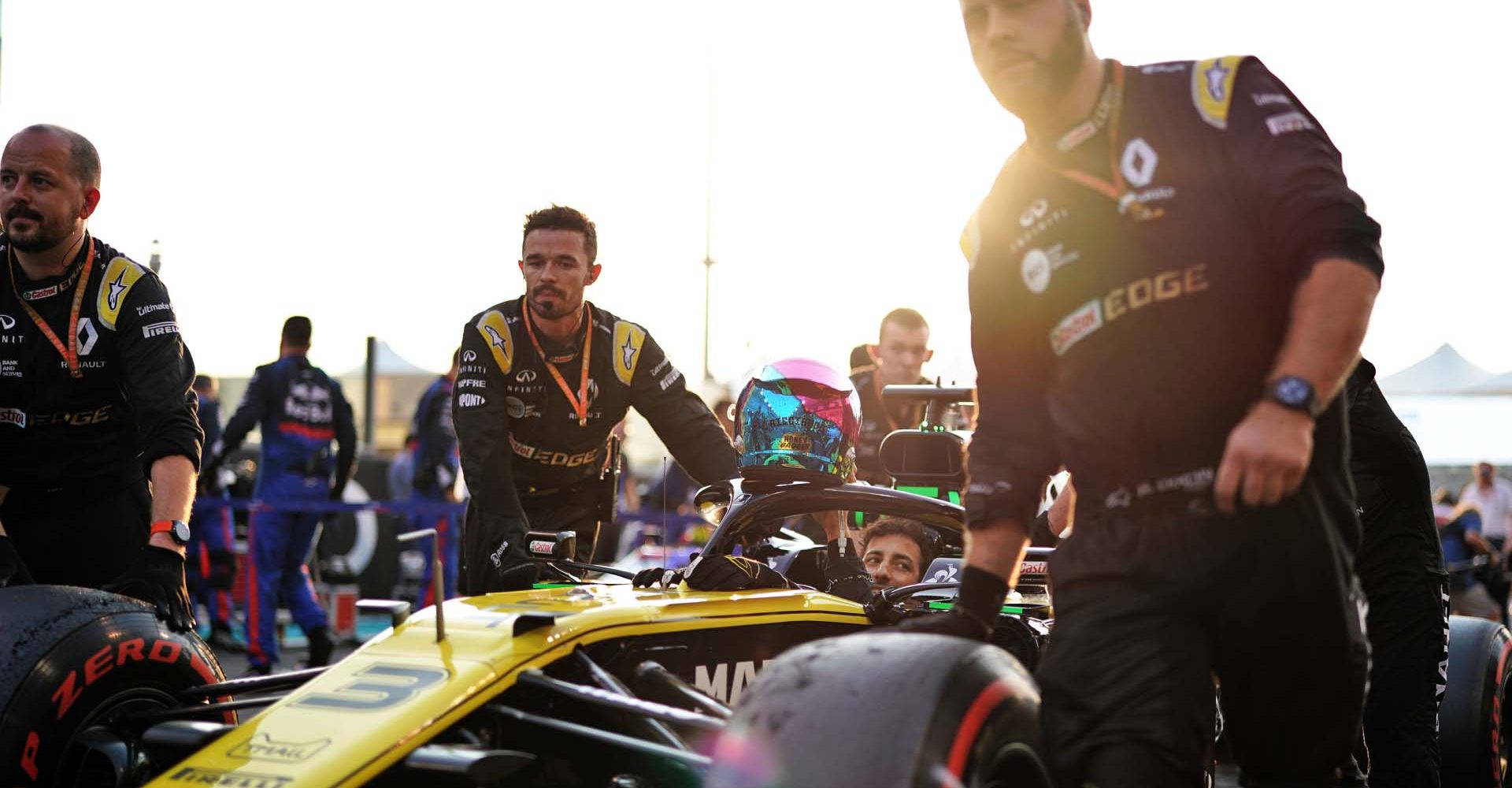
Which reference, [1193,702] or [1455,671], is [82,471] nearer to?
[1193,702]

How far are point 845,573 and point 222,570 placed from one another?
8.47m

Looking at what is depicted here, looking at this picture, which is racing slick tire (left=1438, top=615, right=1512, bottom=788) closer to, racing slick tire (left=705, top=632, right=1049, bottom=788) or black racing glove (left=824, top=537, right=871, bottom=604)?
black racing glove (left=824, top=537, right=871, bottom=604)

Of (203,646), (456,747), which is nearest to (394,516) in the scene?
(203,646)

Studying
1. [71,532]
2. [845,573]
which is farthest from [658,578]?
[71,532]

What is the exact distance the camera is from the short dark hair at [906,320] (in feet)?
27.0

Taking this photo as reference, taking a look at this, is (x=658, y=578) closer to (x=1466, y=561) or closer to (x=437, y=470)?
(x=437, y=470)

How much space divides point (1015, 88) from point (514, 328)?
11.0 feet

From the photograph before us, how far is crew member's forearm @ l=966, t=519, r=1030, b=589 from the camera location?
9.07ft

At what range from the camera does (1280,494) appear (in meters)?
2.21

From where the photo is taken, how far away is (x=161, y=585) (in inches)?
163

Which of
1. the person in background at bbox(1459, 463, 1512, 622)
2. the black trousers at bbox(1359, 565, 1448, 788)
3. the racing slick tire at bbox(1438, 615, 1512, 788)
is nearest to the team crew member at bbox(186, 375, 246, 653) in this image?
the racing slick tire at bbox(1438, 615, 1512, 788)

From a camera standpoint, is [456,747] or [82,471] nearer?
[456,747]

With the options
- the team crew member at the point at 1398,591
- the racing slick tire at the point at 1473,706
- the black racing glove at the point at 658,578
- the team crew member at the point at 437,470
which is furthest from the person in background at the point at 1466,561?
the black racing glove at the point at 658,578

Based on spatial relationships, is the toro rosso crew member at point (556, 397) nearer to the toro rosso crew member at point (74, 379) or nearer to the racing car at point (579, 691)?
the racing car at point (579, 691)
